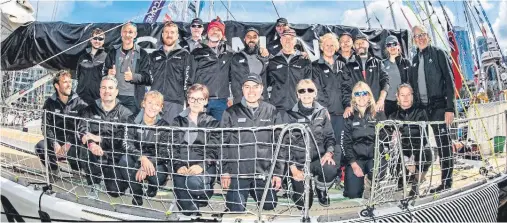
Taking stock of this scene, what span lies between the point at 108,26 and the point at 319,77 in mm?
2892

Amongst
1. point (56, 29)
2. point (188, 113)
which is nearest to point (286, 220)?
point (188, 113)

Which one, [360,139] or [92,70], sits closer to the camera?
[360,139]

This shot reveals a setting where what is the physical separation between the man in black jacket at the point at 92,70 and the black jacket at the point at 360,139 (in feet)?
10.5

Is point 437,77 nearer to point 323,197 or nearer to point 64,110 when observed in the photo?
point 323,197

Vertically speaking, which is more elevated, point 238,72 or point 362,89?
point 238,72

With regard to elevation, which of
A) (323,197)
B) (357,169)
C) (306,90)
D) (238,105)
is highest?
(306,90)

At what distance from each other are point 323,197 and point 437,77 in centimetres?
243

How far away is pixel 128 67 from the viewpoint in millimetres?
5395

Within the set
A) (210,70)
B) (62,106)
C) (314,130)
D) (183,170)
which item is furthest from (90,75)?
(314,130)

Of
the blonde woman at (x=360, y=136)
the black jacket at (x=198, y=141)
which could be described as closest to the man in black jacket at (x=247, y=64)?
the black jacket at (x=198, y=141)

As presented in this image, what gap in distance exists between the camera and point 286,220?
3561mm

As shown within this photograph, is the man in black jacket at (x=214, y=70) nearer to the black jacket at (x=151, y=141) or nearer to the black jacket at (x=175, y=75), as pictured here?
the black jacket at (x=175, y=75)

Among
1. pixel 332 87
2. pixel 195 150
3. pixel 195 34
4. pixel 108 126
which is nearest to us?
pixel 195 150

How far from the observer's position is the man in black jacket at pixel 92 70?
553cm
